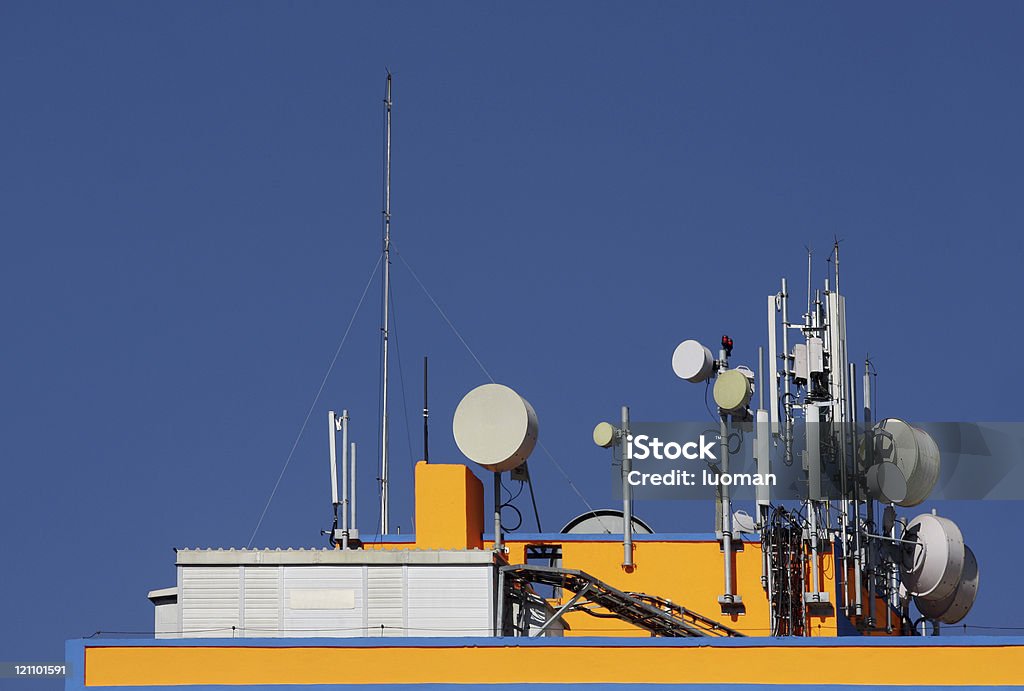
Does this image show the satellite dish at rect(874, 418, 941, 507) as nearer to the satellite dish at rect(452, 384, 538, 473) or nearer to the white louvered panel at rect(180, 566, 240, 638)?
the satellite dish at rect(452, 384, 538, 473)

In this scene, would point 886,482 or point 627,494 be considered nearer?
point 886,482

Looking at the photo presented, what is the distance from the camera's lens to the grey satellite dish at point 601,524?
56.6 metres

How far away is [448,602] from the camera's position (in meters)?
45.5

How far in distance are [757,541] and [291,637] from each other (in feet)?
43.9

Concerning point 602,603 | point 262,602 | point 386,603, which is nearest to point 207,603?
point 262,602

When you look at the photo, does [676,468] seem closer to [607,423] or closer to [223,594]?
[607,423]

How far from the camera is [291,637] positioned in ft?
147

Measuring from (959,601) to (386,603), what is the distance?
46.1ft

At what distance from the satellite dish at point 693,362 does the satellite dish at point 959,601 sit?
7.15 m

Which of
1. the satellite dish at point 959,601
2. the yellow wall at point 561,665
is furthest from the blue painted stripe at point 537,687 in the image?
the satellite dish at point 959,601

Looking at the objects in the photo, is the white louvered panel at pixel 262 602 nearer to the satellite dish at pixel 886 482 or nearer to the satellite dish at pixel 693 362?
the satellite dish at pixel 693 362

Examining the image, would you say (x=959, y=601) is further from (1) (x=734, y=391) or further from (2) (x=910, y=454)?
(1) (x=734, y=391)

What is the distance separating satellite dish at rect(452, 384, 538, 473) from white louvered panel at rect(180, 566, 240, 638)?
6.44 metres

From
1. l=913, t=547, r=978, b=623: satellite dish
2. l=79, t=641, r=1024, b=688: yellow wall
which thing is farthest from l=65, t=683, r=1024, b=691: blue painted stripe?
l=913, t=547, r=978, b=623: satellite dish
